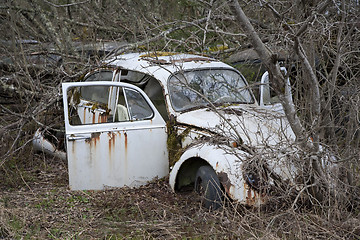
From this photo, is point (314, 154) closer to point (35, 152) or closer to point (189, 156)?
point (189, 156)

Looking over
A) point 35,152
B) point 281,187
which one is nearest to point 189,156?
point 281,187

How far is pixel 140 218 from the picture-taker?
182 inches

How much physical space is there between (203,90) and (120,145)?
1.28m

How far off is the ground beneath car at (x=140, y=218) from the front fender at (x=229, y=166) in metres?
0.13

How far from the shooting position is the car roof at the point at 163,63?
5.64 meters

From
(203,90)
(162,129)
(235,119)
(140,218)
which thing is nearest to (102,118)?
(162,129)

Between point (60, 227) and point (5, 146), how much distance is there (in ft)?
10.0

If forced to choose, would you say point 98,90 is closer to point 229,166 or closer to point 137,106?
point 137,106

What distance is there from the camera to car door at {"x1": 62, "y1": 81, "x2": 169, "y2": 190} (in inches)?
204

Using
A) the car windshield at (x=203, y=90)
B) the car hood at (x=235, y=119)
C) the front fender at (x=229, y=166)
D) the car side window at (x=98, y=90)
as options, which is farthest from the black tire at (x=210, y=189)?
the car side window at (x=98, y=90)

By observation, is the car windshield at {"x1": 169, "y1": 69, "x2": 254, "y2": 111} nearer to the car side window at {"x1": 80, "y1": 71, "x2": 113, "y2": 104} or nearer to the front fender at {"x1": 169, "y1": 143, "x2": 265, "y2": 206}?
the front fender at {"x1": 169, "y1": 143, "x2": 265, "y2": 206}

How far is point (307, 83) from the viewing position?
4531 millimetres

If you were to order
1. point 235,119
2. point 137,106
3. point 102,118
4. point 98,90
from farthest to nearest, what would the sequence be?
point 98,90, point 102,118, point 137,106, point 235,119

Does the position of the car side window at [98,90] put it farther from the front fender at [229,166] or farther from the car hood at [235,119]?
the front fender at [229,166]
